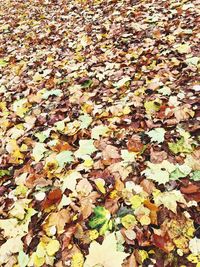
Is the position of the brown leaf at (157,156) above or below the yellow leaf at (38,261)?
above

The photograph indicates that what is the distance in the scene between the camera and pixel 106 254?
6.34 feet

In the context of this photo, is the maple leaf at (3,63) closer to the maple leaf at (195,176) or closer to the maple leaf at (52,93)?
the maple leaf at (52,93)

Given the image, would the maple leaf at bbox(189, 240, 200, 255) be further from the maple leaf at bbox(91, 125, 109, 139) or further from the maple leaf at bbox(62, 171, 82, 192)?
the maple leaf at bbox(91, 125, 109, 139)

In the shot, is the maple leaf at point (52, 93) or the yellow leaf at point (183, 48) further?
the yellow leaf at point (183, 48)

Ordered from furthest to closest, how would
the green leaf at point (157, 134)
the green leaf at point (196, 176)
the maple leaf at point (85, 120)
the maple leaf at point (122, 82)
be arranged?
the maple leaf at point (122, 82), the maple leaf at point (85, 120), the green leaf at point (157, 134), the green leaf at point (196, 176)

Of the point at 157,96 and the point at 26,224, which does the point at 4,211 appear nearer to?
the point at 26,224

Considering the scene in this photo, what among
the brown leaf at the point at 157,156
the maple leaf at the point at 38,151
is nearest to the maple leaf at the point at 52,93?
the maple leaf at the point at 38,151

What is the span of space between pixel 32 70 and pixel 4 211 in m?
2.57

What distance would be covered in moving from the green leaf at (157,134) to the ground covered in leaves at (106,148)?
13 millimetres

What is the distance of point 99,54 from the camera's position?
4430 millimetres

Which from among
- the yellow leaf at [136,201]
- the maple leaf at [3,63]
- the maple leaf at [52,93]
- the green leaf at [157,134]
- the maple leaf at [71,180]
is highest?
the green leaf at [157,134]

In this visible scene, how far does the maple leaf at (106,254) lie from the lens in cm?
190

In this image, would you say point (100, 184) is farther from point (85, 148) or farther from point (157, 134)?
point (157, 134)

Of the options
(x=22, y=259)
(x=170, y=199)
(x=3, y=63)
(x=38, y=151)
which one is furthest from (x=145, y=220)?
(x=3, y=63)
